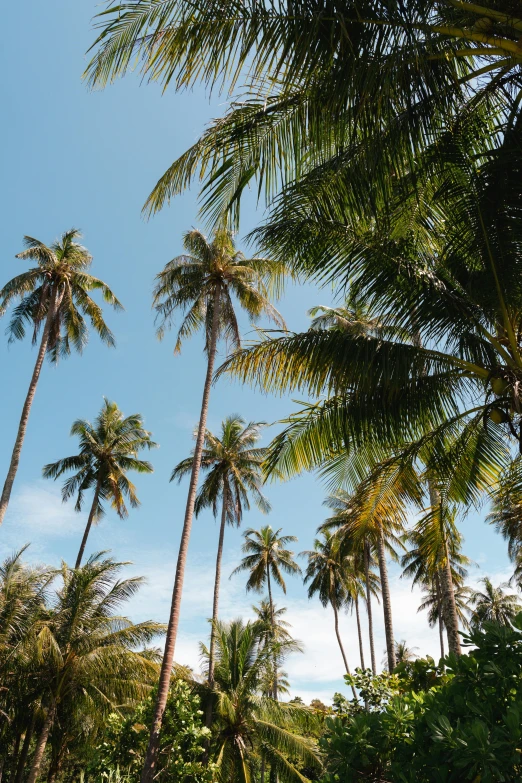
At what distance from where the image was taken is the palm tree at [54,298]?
18.6 meters

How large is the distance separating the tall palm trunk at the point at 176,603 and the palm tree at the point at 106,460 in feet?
34.6

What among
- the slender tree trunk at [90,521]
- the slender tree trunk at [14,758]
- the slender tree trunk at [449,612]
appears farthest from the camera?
the slender tree trunk at [90,521]

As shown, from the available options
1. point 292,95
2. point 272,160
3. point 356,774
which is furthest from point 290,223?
point 356,774

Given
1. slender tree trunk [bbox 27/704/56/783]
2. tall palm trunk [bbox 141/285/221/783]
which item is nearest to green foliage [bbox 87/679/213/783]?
tall palm trunk [bbox 141/285/221/783]

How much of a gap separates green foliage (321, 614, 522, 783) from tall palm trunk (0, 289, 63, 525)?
15264mm

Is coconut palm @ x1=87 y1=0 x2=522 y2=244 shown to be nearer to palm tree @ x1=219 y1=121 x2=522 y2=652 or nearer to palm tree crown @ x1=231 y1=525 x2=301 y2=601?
palm tree @ x1=219 y1=121 x2=522 y2=652

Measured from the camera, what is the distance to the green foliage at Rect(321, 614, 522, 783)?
229 cm

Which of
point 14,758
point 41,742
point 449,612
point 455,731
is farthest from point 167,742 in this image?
point 455,731

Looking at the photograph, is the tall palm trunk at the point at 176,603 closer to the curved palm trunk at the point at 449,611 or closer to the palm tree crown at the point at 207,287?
the palm tree crown at the point at 207,287

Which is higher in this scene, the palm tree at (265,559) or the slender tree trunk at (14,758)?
the palm tree at (265,559)

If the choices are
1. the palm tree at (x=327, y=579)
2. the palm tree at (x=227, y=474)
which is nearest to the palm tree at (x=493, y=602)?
the palm tree at (x=327, y=579)

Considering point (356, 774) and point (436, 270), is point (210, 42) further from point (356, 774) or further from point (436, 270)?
point (356, 774)

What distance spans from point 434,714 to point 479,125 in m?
3.94

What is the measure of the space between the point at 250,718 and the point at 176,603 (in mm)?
5701
